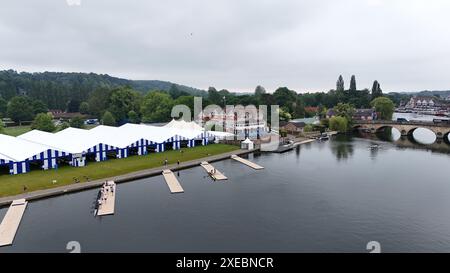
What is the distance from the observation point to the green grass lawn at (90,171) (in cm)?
3181

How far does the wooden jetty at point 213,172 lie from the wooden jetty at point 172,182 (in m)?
4.29

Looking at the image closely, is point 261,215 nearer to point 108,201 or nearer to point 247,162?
point 108,201

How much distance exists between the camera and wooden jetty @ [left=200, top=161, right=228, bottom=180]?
1480 inches

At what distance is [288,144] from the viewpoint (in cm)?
6200

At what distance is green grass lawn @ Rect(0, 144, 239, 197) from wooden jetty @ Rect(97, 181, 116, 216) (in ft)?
11.9

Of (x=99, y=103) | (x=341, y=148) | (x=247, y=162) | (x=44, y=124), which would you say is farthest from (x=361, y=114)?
(x=44, y=124)

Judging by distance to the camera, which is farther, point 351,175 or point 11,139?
point 11,139

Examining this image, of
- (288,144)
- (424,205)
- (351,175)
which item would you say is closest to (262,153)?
(288,144)

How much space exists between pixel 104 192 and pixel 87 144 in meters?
15.2

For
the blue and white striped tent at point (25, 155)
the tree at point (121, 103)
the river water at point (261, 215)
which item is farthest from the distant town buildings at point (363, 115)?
the blue and white striped tent at point (25, 155)

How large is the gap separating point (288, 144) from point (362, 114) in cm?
5104

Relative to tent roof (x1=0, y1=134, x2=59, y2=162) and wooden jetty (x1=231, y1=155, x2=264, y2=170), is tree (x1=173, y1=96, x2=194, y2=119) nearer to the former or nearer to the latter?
wooden jetty (x1=231, y1=155, x2=264, y2=170)

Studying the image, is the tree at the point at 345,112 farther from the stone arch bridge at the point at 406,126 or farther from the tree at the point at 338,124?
the tree at the point at 338,124
